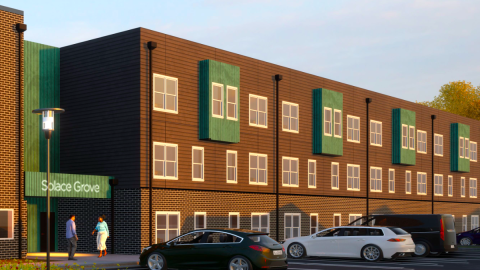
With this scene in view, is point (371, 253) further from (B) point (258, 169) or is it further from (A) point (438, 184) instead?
(A) point (438, 184)

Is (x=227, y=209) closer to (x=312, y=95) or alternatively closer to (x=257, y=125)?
(x=257, y=125)

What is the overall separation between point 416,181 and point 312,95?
15.1 m

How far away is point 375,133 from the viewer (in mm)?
45781

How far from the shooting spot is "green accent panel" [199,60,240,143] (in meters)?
32.0

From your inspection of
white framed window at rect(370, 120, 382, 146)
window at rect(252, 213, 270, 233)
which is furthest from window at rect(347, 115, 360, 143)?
window at rect(252, 213, 270, 233)

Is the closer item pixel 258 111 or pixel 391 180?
pixel 258 111

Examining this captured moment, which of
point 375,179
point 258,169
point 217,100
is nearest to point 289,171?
point 258,169

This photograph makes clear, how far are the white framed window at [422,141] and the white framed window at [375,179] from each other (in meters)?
6.31

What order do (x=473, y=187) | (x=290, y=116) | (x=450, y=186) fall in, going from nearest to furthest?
(x=290, y=116)
(x=450, y=186)
(x=473, y=187)

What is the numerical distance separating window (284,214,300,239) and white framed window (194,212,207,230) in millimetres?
6932

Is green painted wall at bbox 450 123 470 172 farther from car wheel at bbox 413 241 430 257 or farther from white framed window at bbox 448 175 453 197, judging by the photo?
car wheel at bbox 413 241 430 257

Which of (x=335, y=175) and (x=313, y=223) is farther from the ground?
(x=335, y=175)

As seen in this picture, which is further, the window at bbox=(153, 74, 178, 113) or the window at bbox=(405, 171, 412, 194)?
the window at bbox=(405, 171, 412, 194)

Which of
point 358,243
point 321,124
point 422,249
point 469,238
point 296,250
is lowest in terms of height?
Result: point 469,238
